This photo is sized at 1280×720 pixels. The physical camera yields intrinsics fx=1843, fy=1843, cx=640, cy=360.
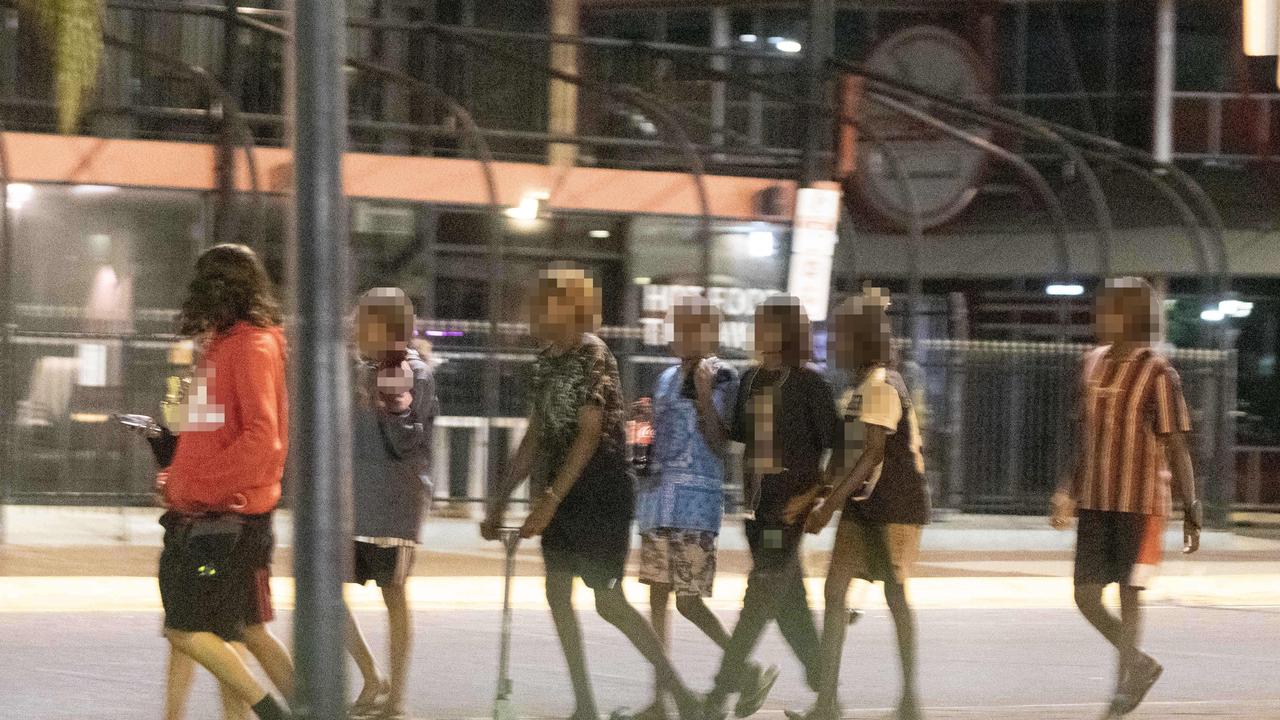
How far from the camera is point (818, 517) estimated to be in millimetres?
7031

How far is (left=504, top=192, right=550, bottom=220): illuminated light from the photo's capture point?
1620 cm

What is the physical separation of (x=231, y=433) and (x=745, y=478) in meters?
2.17

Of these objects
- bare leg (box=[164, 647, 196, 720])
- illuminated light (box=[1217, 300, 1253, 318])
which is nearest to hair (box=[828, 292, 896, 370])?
bare leg (box=[164, 647, 196, 720])

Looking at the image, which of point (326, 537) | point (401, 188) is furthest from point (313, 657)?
point (401, 188)

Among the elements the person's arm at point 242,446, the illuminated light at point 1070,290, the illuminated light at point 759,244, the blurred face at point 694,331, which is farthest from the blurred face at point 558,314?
the illuminated light at point 1070,290

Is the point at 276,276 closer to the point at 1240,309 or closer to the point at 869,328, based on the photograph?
the point at 869,328

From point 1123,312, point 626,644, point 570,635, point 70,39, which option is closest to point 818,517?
point 570,635

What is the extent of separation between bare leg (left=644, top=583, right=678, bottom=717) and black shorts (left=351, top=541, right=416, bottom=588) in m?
0.98

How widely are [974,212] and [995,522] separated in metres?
8.19

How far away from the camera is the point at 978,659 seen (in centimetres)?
978

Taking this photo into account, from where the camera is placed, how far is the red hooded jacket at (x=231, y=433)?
232 inches

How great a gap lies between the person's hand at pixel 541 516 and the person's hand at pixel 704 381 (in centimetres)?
79

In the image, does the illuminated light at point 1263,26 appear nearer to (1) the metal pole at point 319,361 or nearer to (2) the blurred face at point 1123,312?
(2) the blurred face at point 1123,312

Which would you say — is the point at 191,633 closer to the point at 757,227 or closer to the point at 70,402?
the point at 70,402
